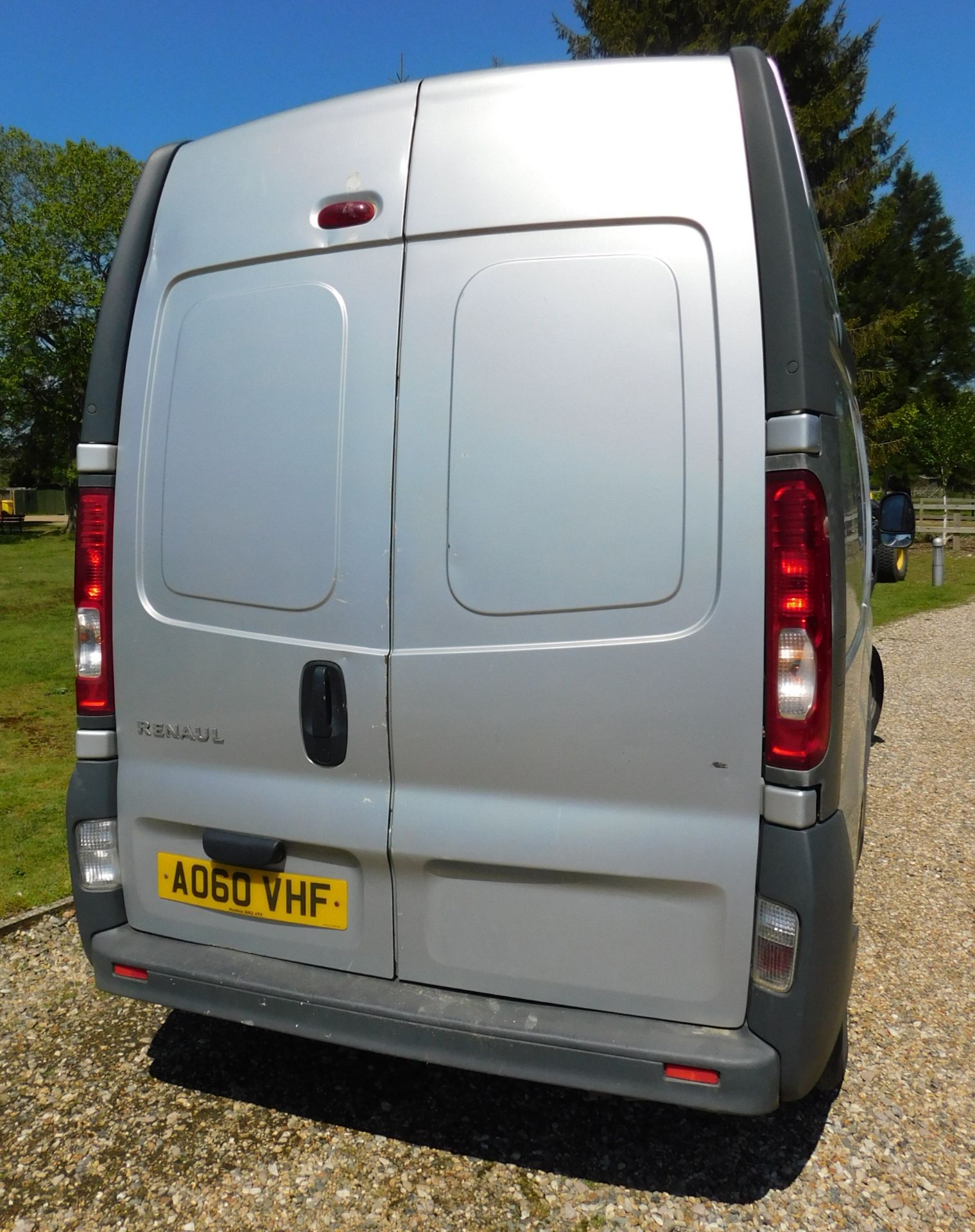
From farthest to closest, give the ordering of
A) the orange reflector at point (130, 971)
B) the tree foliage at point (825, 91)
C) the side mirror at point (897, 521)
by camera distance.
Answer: the tree foliage at point (825, 91), the side mirror at point (897, 521), the orange reflector at point (130, 971)

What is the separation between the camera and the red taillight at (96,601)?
8.93 ft

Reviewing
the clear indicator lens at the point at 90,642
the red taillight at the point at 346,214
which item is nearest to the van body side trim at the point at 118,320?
the clear indicator lens at the point at 90,642

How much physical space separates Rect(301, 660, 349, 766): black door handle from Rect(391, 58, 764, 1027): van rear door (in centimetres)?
14

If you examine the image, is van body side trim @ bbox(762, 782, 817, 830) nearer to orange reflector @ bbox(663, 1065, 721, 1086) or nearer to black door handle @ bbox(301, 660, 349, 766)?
orange reflector @ bbox(663, 1065, 721, 1086)

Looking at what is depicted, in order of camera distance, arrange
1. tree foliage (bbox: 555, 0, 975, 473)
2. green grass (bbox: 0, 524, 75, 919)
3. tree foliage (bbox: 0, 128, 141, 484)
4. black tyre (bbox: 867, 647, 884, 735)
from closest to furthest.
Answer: green grass (bbox: 0, 524, 75, 919) → black tyre (bbox: 867, 647, 884, 735) → tree foliage (bbox: 555, 0, 975, 473) → tree foliage (bbox: 0, 128, 141, 484)

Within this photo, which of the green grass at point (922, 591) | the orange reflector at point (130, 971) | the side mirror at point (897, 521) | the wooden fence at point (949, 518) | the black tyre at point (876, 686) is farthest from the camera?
the wooden fence at point (949, 518)

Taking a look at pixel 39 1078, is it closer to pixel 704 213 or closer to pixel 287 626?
pixel 287 626

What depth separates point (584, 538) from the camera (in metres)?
2.24

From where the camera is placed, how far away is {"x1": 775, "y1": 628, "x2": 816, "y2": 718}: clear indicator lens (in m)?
2.17

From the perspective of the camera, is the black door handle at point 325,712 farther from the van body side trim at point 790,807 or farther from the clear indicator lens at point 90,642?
the van body side trim at point 790,807

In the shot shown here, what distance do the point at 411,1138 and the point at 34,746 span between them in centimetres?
509

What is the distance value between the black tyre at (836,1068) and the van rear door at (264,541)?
130 cm

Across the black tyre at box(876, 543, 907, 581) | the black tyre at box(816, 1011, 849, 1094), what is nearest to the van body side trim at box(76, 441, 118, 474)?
the black tyre at box(816, 1011, 849, 1094)

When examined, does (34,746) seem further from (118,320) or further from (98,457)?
(118,320)
